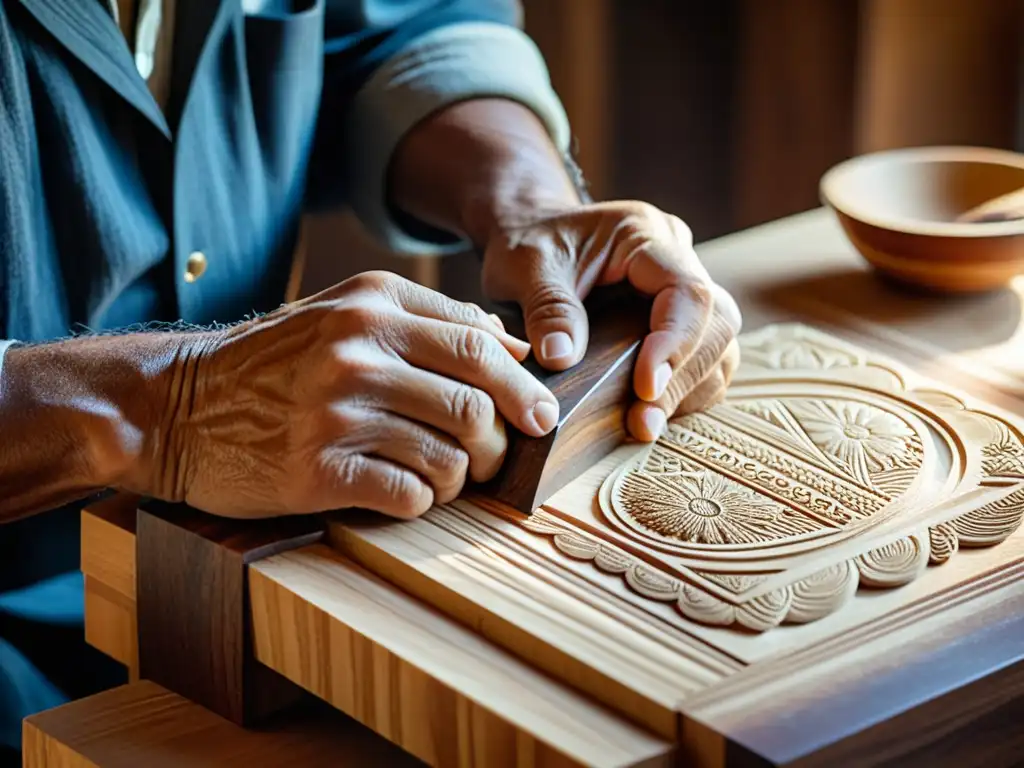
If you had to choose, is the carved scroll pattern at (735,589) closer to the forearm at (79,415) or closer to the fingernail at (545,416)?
the fingernail at (545,416)

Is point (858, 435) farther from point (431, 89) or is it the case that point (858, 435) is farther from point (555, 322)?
point (431, 89)

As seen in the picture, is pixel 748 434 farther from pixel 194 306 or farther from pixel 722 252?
pixel 194 306

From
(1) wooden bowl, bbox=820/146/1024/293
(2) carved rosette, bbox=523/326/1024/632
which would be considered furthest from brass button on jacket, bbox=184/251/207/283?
(1) wooden bowl, bbox=820/146/1024/293

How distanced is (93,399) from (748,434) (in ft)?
1.63

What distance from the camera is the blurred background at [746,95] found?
2.29 metres

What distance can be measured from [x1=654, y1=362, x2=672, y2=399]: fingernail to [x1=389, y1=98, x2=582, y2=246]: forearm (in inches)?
9.6

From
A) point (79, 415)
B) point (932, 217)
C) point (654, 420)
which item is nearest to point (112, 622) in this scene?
point (79, 415)

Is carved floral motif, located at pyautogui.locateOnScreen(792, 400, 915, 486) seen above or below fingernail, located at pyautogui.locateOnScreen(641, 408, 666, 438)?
below

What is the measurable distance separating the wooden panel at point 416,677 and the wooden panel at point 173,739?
0.07 meters

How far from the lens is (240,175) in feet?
4.55

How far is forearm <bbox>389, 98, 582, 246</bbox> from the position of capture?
4.25 ft

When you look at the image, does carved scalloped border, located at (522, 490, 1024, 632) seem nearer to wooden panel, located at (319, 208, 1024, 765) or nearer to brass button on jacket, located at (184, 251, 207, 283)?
wooden panel, located at (319, 208, 1024, 765)

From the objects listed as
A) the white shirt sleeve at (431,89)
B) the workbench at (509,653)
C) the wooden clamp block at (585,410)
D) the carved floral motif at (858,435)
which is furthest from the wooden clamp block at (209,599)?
the white shirt sleeve at (431,89)

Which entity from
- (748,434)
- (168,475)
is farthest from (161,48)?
(748,434)
